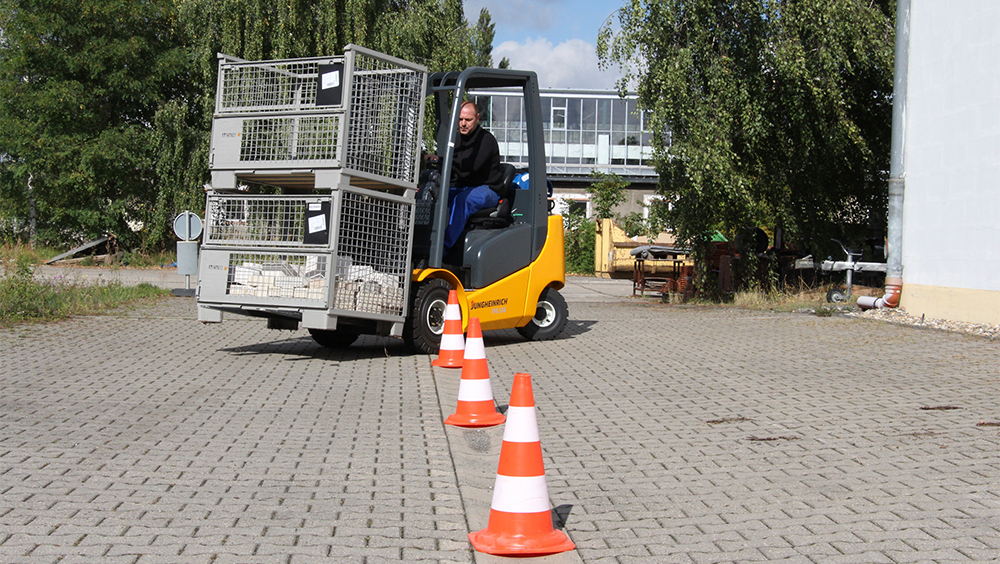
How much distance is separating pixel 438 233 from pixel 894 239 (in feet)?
27.1

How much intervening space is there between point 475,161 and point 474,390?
190 inches

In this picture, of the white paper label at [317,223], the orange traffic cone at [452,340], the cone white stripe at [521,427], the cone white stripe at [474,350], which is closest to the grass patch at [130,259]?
the white paper label at [317,223]

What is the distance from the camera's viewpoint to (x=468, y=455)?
223 inches

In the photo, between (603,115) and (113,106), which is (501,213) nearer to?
(113,106)

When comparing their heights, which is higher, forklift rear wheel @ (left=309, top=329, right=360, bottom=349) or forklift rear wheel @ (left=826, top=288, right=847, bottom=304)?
forklift rear wheel @ (left=826, top=288, right=847, bottom=304)

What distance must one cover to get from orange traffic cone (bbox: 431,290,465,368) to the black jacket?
2149 millimetres

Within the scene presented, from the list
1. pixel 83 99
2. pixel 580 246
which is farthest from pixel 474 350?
pixel 580 246

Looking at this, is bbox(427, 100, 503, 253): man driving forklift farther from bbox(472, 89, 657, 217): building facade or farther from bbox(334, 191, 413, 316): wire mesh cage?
bbox(472, 89, 657, 217): building facade

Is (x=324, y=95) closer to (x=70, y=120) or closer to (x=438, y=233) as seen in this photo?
(x=438, y=233)

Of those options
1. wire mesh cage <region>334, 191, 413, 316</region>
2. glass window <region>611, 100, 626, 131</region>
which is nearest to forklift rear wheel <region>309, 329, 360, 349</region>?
wire mesh cage <region>334, 191, 413, 316</region>

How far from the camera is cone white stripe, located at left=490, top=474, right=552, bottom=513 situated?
13.0 ft

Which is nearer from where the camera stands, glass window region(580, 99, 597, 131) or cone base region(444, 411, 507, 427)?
cone base region(444, 411, 507, 427)

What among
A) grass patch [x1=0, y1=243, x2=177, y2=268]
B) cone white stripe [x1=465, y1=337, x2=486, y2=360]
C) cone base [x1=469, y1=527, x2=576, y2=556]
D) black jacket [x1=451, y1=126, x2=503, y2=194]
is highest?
black jacket [x1=451, y1=126, x2=503, y2=194]

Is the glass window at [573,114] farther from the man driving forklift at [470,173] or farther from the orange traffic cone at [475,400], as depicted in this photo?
the orange traffic cone at [475,400]
